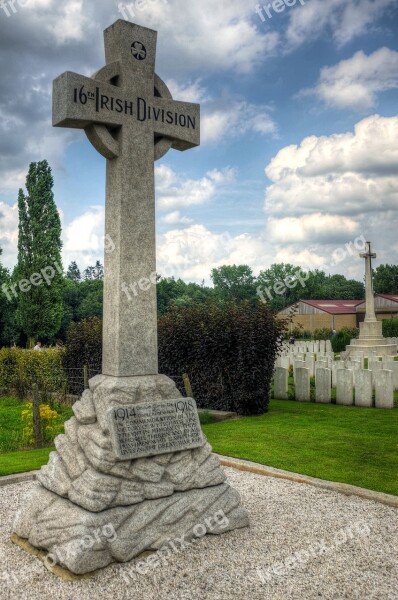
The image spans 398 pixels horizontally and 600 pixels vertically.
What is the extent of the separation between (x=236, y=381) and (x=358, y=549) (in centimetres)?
681

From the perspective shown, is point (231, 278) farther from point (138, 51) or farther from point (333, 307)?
point (138, 51)

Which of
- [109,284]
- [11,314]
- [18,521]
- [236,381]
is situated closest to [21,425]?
[236,381]

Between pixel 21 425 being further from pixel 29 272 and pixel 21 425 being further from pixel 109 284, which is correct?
pixel 29 272

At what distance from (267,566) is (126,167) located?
3.44 m

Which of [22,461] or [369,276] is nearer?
[22,461]

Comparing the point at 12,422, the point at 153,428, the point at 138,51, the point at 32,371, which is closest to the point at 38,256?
the point at 32,371

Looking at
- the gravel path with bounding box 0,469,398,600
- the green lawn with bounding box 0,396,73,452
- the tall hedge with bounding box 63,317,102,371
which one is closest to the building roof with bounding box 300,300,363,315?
Answer: the tall hedge with bounding box 63,317,102,371

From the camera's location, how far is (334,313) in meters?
53.2

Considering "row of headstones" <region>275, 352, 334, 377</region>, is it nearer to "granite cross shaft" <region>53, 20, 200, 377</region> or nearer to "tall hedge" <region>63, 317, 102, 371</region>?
"tall hedge" <region>63, 317, 102, 371</region>

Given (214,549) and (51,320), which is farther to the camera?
(51,320)

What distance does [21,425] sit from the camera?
36.3 ft

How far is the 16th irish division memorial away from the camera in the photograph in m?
4.27

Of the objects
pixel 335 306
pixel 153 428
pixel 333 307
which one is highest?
pixel 335 306

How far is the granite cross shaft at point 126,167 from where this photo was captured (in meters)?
4.64
